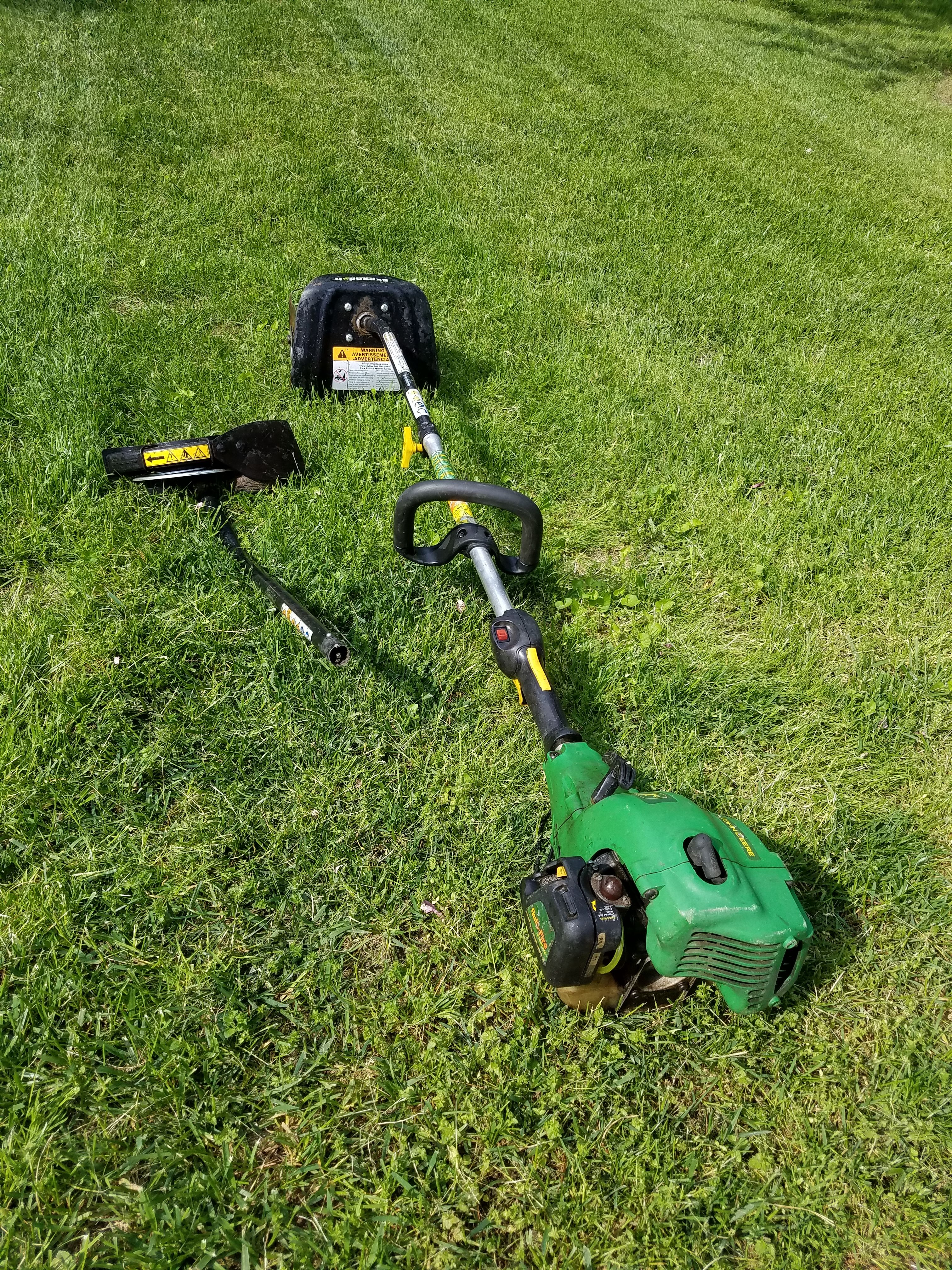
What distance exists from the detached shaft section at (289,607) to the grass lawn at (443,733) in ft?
0.25

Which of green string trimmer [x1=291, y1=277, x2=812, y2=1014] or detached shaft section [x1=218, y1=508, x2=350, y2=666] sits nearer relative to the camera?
green string trimmer [x1=291, y1=277, x2=812, y2=1014]

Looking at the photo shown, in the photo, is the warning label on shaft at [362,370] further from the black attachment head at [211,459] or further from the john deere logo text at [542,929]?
the john deere logo text at [542,929]

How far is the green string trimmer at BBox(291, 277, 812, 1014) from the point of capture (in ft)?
5.61

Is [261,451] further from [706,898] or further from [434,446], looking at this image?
[706,898]

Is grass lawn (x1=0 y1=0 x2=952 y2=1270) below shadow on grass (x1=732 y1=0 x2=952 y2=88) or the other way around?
below

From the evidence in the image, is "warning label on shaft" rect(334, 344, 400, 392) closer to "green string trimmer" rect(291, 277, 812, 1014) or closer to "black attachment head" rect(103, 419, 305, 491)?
"black attachment head" rect(103, 419, 305, 491)

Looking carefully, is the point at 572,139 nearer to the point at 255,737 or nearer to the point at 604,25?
the point at 604,25

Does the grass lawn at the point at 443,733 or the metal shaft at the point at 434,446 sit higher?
the metal shaft at the point at 434,446

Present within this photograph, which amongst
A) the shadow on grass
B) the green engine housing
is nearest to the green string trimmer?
the green engine housing

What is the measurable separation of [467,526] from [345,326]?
4.99 ft

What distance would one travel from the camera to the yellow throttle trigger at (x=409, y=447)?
3.30m

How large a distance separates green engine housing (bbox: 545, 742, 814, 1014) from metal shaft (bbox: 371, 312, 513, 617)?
863 mm

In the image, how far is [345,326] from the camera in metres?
3.60

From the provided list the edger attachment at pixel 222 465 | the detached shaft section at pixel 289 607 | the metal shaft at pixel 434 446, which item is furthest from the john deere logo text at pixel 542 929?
the edger attachment at pixel 222 465
